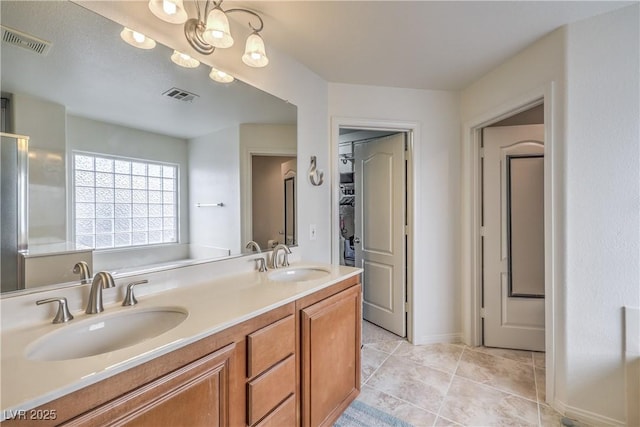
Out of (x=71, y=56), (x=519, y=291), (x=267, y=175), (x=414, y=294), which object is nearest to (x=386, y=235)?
(x=414, y=294)

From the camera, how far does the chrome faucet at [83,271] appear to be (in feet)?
3.55

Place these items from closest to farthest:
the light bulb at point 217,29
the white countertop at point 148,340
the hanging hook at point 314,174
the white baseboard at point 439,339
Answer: the white countertop at point 148,340 → the light bulb at point 217,29 → the hanging hook at point 314,174 → the white baseboard at point 439,339

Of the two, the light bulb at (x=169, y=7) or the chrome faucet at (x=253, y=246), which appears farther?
the chrome faucet at (x=253, y=246)

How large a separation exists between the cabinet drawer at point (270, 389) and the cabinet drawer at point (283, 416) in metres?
0.02

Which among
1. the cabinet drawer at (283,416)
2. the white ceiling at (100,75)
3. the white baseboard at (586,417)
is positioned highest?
the white ceiling at (100,75)

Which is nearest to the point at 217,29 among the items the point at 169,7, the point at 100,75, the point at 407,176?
the point at 169,7

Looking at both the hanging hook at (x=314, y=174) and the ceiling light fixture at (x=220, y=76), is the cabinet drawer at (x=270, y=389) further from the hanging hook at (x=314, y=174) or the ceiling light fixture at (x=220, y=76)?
the ceiling light fixture at (x=220, y=76)

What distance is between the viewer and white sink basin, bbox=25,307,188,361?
2.82ft

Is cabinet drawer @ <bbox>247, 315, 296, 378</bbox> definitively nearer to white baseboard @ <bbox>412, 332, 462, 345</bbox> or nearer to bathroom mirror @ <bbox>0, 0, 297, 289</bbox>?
bathroom mirror @ <bbox>0, 0, 297, 289</bbox>

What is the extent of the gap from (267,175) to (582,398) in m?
2.32

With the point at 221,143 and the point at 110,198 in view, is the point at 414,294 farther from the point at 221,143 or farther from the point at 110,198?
the point at 110,198

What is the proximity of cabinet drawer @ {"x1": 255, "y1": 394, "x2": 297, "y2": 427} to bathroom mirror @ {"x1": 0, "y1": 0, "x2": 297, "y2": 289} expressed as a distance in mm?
800

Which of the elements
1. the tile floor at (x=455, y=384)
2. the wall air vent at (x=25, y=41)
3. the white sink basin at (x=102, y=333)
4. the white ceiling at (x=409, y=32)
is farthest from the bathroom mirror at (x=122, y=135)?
the tile floor at (x=455, y=384)

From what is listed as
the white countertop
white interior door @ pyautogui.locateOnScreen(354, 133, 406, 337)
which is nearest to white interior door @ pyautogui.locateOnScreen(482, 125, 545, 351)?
white interior door @ pyautogui.locateOnScreen(354, 133, 406, 337)
